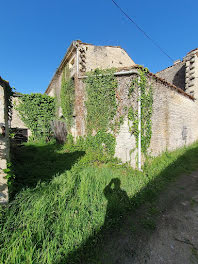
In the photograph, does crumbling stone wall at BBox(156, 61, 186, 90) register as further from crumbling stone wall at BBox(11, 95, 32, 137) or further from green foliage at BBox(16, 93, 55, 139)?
crumbling stone wall at BBox(11, 95, 32, 137)

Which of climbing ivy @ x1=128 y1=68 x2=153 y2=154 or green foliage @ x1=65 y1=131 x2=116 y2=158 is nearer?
climbing ivy @ x1=128 y1=68 x2=153 y2=154

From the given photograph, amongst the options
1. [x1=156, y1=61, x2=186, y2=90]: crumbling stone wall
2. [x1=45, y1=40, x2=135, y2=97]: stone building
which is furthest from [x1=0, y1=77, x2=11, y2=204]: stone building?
[x1=156, y1=61, x2=186, y2=90]: crumbling stone wall

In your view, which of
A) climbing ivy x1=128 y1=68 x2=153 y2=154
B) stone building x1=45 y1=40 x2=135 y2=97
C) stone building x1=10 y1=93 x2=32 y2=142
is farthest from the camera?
stone building x1=10 y1=93 x2=32 y2=142

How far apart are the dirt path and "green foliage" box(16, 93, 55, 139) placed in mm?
9323

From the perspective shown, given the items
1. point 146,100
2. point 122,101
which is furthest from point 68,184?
point 146,100

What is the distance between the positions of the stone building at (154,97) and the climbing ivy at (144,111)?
0.23 m

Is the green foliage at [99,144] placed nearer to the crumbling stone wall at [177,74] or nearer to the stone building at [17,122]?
the stone building at [17,122]

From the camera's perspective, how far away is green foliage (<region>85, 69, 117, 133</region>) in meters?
5.03

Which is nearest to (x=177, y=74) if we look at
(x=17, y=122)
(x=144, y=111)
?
(x=144, y=111)

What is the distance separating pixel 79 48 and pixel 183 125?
8.73 m

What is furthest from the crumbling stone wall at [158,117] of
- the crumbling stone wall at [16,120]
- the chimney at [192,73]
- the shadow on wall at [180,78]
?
the crumbling stone wall at [16,120]

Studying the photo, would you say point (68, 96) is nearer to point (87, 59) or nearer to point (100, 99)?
point (87, 59)

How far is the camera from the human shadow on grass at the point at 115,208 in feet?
4.99

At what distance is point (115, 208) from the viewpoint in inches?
89.8
